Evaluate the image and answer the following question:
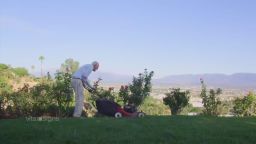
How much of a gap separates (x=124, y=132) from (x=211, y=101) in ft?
28.9

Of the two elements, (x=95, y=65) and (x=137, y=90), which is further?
(x=137, y=90)

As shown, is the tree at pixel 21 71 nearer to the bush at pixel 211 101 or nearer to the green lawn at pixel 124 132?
the bush at pixel 211 101

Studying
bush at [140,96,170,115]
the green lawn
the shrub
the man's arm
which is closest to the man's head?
the man's arm

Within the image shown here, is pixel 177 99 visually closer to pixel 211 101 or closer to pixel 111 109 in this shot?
pixel 211 101

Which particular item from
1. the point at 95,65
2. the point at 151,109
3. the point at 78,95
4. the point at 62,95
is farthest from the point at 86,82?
the point at 151,109

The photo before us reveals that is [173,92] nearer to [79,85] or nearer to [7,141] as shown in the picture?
[79,85]

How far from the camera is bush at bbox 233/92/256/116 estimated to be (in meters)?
19.0

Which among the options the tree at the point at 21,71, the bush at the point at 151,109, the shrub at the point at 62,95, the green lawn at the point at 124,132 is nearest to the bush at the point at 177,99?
the bush at the point at 151,109

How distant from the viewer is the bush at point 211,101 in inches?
732

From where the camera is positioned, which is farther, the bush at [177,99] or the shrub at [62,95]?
the bush at [177,99]

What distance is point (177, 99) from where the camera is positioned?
18.3 metres

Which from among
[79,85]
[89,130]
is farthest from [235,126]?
[79,85]

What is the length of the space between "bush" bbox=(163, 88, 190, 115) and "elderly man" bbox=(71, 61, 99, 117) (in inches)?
178

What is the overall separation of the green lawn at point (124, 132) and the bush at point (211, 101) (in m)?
6.33
